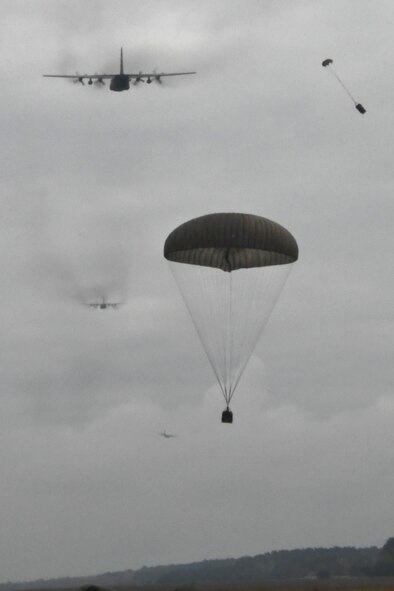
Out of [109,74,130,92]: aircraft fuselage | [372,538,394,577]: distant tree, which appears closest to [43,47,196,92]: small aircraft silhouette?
[109,74,130,92]: aircraft fuselage

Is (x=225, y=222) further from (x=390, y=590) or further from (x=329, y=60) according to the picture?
(x=390, y=590)

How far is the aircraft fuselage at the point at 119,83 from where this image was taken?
11638cm

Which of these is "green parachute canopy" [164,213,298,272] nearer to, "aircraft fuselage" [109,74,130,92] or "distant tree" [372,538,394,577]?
"aircraft fuselage" [109,74,130,92]

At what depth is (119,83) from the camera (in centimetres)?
11675

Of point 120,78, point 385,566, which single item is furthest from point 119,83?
point 385,566

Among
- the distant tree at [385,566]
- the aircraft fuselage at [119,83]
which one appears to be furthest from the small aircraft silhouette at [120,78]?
the distant tree at [385,566]

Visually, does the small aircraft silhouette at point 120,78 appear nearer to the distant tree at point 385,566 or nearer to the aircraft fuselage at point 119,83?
the aircraft fuselage at point 119,83

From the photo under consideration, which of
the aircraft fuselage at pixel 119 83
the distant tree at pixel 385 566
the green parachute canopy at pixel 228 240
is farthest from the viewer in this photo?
the distant tree at pixel 385 566

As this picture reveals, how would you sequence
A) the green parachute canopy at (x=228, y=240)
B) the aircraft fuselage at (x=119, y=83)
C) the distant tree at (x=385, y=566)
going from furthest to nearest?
the distant tree at (x=385, y=566) → the aircraft fuselage at (x=119, y=83) → the green parachute canopy at (x=228, y=240)

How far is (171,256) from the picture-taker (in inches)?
2499

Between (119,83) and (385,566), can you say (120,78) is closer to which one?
(119,83)

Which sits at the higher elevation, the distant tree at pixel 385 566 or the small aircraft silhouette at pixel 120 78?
the small aircraft silhouette at pixel 120 78

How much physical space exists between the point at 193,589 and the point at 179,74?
91106 millimetres

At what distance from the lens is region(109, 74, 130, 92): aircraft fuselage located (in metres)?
116
